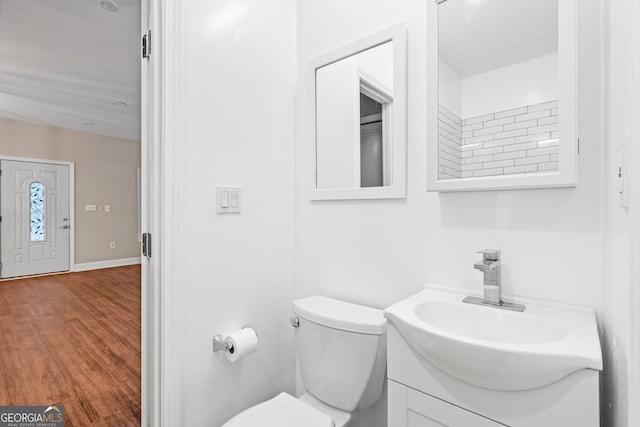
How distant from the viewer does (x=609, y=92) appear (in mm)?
815

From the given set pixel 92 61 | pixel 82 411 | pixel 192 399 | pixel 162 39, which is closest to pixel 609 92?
pixel 162 39

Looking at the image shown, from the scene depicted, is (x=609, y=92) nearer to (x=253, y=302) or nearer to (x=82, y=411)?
(x=253, y=302)

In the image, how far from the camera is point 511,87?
41.6 inches

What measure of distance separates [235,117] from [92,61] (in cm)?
265

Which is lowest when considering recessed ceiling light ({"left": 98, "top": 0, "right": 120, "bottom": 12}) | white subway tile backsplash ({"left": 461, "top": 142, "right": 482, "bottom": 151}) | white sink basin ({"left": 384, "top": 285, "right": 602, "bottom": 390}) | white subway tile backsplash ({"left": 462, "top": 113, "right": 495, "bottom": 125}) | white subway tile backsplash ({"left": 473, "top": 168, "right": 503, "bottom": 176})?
white sink basin ({"left": 384, "top": 285, "right": 602, "bottom": 390})

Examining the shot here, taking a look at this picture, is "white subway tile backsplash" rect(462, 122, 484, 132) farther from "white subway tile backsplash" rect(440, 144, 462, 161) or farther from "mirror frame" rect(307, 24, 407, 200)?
"mirror frame" rect(307, 24, 407, 200)

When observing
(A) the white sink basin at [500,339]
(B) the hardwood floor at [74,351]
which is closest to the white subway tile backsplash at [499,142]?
(A) the white sink basin at [500,339]

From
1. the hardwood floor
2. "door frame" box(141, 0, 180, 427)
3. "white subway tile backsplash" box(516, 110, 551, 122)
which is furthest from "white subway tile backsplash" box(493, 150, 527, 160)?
the hardwood floor

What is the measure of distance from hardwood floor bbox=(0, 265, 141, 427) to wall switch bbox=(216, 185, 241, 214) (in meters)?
1.26

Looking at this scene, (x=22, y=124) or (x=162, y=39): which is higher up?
(x=22, y=124)

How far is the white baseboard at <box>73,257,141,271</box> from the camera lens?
547 cm

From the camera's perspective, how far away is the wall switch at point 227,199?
1339mm

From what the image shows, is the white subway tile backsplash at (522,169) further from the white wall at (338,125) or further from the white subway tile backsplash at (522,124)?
the white wall at (338,125)

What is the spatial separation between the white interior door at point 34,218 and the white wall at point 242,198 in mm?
5294
